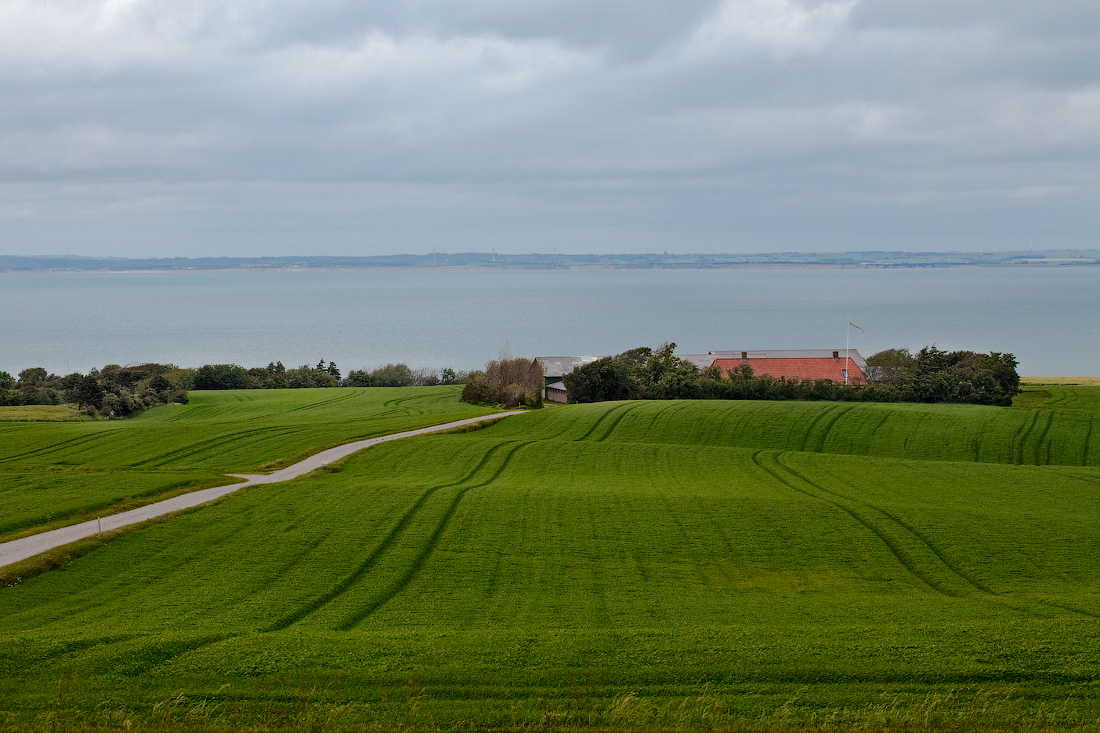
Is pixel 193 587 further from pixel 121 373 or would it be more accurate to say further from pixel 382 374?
pixel 382 374

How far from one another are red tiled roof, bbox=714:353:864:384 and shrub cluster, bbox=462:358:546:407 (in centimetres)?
1856

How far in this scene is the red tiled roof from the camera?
7688 cm

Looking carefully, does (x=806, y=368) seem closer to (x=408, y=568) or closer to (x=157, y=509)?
(x=157, y=509)

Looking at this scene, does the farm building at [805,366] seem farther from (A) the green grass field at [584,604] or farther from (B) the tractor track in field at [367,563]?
(B) the tractor track in field at [367,563]

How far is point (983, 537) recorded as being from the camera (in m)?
25.5

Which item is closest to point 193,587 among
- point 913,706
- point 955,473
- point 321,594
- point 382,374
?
point 321,594

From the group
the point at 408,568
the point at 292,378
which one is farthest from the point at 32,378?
the point at 408,568

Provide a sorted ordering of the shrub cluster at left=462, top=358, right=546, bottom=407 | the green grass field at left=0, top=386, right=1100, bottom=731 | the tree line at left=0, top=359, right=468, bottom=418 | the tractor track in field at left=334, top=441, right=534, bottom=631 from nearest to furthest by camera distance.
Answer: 1. the green grass field at left=0, top=386, right=1100, bottom=731
2. the tractor track in field at left=334, top=441, right=534, bottom=631
3. the shrub cluster at left=462, top=358, right=546, bottom=407
4. the tree line at left=0, top=359, right=468, bottom=418

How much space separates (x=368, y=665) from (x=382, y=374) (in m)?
84.1

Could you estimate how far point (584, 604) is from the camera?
62.5 ft

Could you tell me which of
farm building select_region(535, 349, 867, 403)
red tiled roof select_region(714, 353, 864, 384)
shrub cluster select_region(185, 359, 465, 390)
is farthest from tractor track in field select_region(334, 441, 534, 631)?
shrub cluster select_region(185, 359, 465, 390)

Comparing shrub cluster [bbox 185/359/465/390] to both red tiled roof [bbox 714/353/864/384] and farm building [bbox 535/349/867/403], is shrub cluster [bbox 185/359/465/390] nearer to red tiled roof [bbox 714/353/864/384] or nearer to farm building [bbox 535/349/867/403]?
farm building [bbox 535/349/867/403]

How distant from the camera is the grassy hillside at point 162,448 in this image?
27.5 metres

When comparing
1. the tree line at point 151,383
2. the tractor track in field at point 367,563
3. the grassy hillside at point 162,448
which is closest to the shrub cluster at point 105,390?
the tree line at point 151,383
